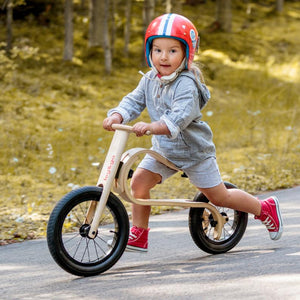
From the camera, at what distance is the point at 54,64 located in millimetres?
17578

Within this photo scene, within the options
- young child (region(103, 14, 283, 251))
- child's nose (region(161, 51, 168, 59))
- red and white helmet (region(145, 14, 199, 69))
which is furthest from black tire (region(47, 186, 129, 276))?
red and white helmet (region(145, 14, 199, 69))

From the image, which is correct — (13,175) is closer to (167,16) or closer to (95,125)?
(95,125)

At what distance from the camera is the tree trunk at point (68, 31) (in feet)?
55.4

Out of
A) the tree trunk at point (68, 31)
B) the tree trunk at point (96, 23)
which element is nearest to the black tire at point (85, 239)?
the tree trunk at point (68, 31)

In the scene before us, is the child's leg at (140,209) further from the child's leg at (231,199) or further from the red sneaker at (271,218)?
the red sneaker at (271,218)

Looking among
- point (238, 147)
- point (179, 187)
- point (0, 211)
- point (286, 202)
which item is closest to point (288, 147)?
point (238, 147)

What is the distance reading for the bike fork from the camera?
3818 mm

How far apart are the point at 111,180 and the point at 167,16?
122 centimetres

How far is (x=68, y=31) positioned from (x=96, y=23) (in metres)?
1.99

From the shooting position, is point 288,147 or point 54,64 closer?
point 288,147

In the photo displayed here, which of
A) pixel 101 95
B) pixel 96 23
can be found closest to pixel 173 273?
pixel 101 95

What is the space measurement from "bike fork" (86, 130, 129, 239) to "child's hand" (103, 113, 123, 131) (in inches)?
4.6

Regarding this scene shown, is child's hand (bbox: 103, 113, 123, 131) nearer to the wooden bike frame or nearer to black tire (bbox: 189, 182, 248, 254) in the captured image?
the wooden bike frame

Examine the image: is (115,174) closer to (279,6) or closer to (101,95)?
(101,95)
